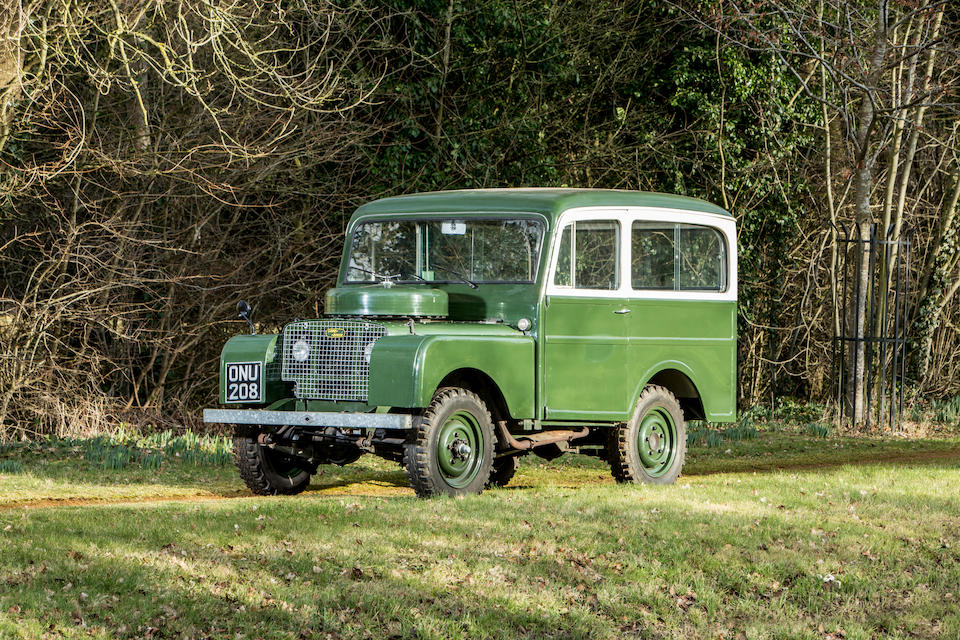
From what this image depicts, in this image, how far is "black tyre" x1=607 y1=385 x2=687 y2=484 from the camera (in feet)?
35.6

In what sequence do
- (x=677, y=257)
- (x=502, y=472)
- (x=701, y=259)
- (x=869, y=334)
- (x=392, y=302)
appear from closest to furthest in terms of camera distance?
(x=392, y=302) → (x=677, y=257) → (x=701, y=259) → (x=502, y=472) → (x=869, y=334)

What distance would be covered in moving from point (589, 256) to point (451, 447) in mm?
2079

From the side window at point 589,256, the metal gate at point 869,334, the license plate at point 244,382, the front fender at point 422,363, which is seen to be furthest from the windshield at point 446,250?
the metal gate at point 869,334

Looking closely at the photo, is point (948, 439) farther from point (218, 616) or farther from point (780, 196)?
point (218, 616)

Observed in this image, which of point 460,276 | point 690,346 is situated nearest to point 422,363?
point 460,276

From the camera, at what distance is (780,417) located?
1844 cm

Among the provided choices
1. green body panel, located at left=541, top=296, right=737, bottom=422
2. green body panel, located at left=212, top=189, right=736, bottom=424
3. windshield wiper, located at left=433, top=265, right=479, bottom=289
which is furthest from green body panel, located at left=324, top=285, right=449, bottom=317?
green body panel, located at left=541, top=296, right=737, bottom=422

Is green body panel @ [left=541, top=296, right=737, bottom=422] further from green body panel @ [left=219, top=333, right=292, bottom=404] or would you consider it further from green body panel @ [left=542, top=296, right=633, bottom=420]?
green body panel @ [left=219, top=333, right=292, bottom=404]

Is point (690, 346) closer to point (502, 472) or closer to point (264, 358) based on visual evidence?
point (502, 472)

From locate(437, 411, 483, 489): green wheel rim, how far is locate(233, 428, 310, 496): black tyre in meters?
1.63

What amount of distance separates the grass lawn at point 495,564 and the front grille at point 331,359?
32.8 inches

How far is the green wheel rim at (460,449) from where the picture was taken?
9.34 metres

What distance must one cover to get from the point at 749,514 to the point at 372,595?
3387 millimetres

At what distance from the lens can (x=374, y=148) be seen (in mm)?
17906
